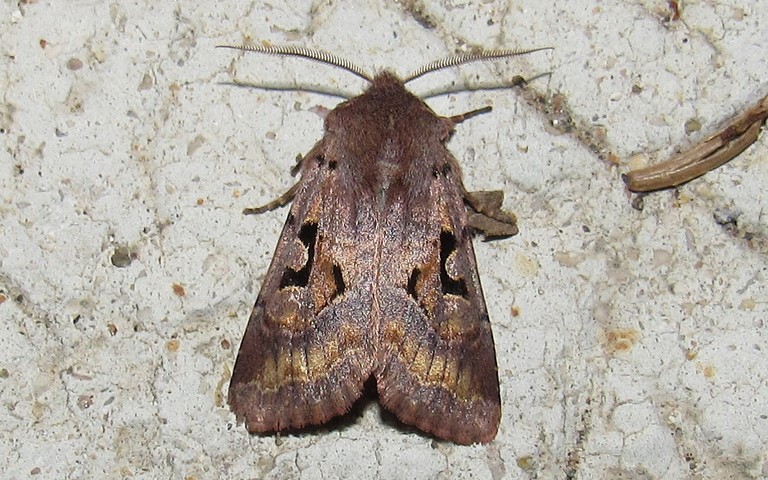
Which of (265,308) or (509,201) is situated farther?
(509,201)

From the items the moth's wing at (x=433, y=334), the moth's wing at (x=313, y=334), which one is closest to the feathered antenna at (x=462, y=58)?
the moth's wing at (x=433, y=334)

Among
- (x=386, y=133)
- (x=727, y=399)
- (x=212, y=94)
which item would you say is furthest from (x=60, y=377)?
(x=727, y=399)

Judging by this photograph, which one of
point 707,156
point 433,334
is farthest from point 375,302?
point 707,156

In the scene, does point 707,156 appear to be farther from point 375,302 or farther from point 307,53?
point 307,53

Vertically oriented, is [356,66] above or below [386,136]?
above

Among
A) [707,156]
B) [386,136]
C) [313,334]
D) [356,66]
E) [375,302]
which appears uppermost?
[356,66]

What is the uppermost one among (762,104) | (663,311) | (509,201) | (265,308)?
(762,104)

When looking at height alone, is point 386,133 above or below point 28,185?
above

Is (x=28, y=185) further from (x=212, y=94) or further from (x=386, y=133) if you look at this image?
(x=386, y=133)
